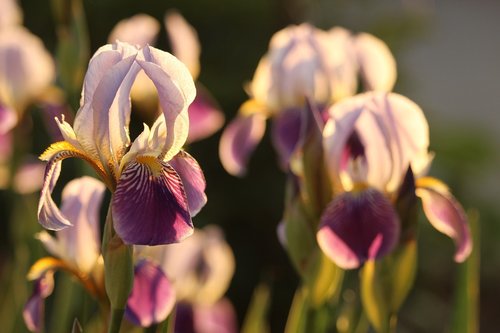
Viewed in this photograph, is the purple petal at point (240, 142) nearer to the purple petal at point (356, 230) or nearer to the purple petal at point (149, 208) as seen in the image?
the purple petal at point (356, 230)

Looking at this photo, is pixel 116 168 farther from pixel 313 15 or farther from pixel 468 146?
pixel 468 146

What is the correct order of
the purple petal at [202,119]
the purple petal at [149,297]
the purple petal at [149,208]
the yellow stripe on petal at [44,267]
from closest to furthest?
the purple petal at [149,208]
the purple petal at [149,297]
the yellow stripe on petal at [44,267]
the purple petal at [202,119]

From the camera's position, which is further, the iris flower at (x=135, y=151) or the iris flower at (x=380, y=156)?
the iris flower at (x=380, y=156)

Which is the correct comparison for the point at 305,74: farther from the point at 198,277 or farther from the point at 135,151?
the point at 135,151

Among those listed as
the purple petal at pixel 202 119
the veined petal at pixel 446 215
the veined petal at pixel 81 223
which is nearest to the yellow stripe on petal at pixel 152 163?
the veined petal at pixel 81 223

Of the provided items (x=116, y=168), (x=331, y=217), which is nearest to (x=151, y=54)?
(x=116, y=168)

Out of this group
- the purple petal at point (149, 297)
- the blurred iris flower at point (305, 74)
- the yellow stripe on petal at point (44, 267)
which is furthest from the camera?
the blurred iris flower at point (305, 74)

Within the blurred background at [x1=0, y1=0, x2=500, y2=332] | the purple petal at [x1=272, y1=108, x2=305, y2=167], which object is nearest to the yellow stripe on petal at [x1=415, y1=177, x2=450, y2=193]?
the purple petal at [x1=272, y1=108, x2=305, y2=167]
